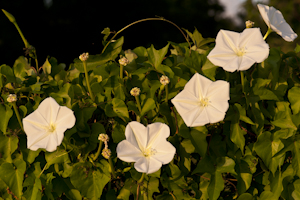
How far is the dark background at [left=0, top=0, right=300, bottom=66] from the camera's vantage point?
10.2 m

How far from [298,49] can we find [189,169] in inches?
34.9

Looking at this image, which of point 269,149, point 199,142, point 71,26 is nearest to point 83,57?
point 199,142

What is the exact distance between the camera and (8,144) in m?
1.59

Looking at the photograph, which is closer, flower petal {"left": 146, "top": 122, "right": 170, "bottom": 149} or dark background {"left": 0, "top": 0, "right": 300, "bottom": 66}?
flower petal {"left": 146, "top": 122, "right": 170, "bottom": 149}

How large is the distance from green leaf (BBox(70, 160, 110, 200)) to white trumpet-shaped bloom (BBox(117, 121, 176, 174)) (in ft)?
0.65

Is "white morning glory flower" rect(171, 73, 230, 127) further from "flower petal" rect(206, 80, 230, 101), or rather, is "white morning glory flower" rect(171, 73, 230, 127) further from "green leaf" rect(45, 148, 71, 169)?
"green leaf" rect(45, 148, 71, 169)

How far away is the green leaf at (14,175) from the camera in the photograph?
1.57m

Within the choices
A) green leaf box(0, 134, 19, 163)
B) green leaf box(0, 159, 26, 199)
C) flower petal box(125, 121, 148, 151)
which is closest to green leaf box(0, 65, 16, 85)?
green leaf box(0, 134, 19, 163)

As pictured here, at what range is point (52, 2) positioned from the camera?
1147cm

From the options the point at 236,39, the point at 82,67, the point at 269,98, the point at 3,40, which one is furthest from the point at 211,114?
the point at 3,40

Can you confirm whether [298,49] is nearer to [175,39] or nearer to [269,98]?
[269,98]

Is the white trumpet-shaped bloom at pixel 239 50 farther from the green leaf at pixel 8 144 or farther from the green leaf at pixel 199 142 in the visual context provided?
the green leaf at pixel 8 144

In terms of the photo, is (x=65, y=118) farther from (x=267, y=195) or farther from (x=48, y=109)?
(x=267, y=195)

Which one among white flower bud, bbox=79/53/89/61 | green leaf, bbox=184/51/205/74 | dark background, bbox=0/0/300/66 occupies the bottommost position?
dark background, bbox=0/0/300/66
